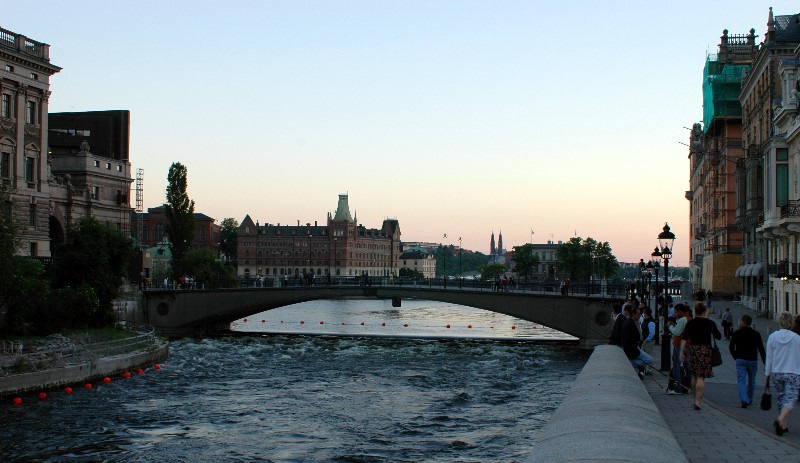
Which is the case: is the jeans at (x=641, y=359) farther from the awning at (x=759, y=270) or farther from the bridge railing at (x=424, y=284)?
the bridge railing at (x=424, y=284)

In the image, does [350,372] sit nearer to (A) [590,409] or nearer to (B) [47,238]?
(B) [47,238]

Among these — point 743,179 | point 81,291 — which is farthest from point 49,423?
point 743,179

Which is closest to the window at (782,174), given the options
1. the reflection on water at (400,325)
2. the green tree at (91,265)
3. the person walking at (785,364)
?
the reflection on water at (400,325)

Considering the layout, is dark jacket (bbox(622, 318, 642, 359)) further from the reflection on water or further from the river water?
the reflection on water

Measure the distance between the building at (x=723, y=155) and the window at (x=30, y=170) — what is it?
5492cm

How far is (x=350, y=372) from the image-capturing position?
4716 centimetres

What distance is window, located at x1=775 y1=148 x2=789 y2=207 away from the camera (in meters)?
51.2

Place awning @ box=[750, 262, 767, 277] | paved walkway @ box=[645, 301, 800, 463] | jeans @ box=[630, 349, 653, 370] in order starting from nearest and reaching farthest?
paved walkway @ box=[645, 301, 800, 463] → jeans @ box=[630, 349, 653, 370] → awning @ box=[750, 262, 767, 277]

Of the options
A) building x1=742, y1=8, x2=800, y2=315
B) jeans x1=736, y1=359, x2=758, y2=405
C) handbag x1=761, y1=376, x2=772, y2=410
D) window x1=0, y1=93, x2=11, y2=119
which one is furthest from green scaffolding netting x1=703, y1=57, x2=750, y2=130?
handbag x1=761, y1=376, x2=772, y2=410

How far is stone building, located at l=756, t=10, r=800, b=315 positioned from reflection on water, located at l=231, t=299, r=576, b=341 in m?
18.2

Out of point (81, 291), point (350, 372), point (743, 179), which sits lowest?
point (350, 372)

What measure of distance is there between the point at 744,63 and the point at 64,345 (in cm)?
7227

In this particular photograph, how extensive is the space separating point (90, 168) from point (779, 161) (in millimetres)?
51673

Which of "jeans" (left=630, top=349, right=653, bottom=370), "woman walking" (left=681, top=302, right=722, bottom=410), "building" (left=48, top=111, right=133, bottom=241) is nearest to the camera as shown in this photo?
"woman walking" (left=681, top=302, right=722, bottom=410)
